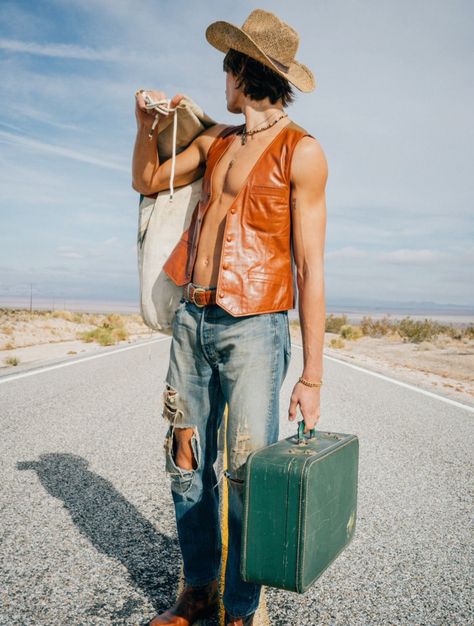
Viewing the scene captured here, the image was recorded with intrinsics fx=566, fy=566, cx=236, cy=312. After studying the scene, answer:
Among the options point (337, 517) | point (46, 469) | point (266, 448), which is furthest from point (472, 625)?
point (46, 469)

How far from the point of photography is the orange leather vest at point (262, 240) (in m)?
2.27

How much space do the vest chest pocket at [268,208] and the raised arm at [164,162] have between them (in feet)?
1.76

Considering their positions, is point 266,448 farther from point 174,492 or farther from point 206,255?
point 206,255

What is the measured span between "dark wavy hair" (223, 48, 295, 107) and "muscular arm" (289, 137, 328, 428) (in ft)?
1.06

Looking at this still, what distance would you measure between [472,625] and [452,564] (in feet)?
1.96

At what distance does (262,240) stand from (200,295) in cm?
34

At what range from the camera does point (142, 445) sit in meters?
5.22

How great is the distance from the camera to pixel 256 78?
2447 mm

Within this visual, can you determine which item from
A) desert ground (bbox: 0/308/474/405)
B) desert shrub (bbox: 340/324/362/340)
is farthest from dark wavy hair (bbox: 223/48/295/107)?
desert shrub (bbox: 340/324/362/340)

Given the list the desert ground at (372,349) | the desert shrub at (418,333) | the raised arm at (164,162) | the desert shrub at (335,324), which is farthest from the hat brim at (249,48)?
the desert shrub at (335,324)

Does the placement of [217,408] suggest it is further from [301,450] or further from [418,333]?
[418,333]

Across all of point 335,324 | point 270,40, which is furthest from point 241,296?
point 335,324

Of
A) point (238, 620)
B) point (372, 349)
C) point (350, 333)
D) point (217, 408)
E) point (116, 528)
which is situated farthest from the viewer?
point (350, 333)

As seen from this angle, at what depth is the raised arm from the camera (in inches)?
106
